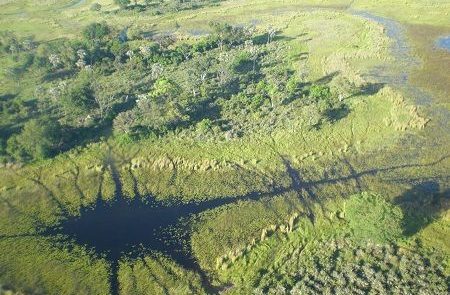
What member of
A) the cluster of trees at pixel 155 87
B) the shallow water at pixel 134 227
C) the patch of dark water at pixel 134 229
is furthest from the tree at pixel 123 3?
the shallow water at pixel 134 227

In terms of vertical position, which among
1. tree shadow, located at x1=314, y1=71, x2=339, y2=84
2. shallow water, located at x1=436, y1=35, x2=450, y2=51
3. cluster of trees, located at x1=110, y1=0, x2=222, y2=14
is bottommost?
shallow water, located at x1=436, y1=35, x2=450, y2=51

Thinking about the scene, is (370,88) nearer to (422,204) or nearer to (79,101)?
(422,204)

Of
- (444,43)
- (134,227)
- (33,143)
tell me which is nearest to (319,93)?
(134,227)

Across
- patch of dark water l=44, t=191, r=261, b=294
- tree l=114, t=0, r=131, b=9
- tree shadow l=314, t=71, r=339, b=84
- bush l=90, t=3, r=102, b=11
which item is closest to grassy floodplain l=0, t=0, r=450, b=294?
tree shadow l=314, t=71, r=339, b=84

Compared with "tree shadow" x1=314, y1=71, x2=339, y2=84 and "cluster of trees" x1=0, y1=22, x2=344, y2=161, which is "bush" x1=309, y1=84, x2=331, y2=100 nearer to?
"cluster of trees" x1=0, y1=22, x2=344, y2=161

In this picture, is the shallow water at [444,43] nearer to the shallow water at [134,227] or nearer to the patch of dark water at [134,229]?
the patch of dark water at [134,229]

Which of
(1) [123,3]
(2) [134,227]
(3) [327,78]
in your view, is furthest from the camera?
(1) [123,3]
